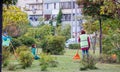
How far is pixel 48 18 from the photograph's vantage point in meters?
92.8

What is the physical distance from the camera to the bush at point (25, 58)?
16.5 meters

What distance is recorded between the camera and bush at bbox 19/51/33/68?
54.3 ft

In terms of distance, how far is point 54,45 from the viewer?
31.0 m

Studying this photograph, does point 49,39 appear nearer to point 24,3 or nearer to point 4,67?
point 4,67

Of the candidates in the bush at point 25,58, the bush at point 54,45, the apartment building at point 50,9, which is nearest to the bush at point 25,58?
the bush at point 25,58

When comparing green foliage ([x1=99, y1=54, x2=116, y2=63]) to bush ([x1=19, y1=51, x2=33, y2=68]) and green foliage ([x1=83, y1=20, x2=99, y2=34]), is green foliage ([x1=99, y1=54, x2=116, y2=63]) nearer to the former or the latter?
bush ([x1=19, y1=51, x2=33, y2=68])

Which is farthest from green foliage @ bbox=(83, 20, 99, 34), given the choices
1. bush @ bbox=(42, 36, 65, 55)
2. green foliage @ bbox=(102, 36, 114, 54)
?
green foliage @ bbox=(102, 36, 114, 54)

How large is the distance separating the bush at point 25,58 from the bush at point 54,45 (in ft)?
45.9

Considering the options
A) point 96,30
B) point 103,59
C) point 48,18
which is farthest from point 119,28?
point 48,18

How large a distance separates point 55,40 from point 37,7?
215 ft

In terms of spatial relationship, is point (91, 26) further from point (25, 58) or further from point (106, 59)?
point (25, 58)

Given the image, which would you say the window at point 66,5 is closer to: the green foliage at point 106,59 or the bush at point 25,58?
the green foliage at point 106,59

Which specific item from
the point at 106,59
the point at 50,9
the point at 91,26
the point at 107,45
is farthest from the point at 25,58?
the point at 50,9

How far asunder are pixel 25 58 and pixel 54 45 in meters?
14.3
